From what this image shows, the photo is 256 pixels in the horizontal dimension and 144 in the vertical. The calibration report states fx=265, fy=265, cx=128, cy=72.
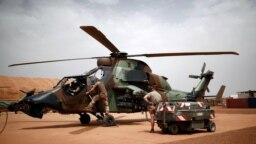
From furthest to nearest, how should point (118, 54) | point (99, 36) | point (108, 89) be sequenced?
point (118, 54) → point (108, 89) → point (99, 36)

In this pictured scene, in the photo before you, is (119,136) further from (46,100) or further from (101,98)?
(46,100)

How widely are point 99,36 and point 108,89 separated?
274 centimetres

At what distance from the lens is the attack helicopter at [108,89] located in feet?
35.8

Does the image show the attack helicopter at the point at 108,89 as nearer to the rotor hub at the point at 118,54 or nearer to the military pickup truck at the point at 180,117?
the rotor hub at the point at 118,54

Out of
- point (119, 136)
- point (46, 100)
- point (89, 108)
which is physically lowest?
point (119, 136)

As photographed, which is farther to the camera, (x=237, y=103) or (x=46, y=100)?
(x=237, y=103)

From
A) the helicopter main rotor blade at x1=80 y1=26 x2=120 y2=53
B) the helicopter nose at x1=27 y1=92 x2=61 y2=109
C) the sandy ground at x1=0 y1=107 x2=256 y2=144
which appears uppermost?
the helicopter main rotor blade at x1=80 y1=26 x2=120 y2=53

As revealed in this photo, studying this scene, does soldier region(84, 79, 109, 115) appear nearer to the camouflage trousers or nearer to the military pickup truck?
the camouflage trousers

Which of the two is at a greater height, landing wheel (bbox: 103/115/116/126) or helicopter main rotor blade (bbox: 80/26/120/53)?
A: helicopter main rotor blade (bbox: 80/26/120/53)

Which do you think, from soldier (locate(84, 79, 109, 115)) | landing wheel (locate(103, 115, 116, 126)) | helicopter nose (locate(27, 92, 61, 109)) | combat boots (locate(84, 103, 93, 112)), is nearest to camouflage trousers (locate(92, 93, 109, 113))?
soldier (locate(84, 79, 109, 115))

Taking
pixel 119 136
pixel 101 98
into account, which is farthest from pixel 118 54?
pixel 119 136

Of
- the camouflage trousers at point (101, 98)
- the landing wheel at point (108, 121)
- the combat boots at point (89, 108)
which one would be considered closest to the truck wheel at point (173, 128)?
the landing wheel at point (108, 121)

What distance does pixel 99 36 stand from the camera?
11.5m

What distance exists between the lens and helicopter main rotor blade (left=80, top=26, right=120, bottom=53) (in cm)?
1070
